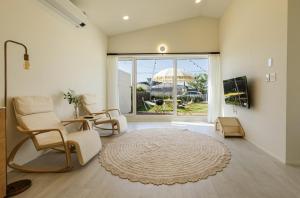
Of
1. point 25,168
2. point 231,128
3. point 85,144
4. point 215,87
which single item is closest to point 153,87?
point 215,87

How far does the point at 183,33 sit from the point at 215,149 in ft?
13.2

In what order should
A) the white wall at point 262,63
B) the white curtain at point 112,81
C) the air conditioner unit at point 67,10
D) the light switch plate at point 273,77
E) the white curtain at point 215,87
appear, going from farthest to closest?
the white curtain at point 112,81 < the white curtain at point 215,87 < the air conditioner unit at point 67,10 < the light switch plate at point 273,77 < the white wall at point 262,63

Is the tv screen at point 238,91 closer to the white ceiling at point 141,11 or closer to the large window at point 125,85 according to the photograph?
the white ceiling at point 141,11

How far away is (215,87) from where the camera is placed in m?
6.03

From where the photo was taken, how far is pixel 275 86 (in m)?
2.96

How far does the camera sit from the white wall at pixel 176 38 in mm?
6105

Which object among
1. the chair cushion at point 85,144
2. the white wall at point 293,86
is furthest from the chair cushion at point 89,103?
the white wall at point 293,86

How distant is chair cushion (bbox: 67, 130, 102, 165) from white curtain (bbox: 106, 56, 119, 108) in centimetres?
322

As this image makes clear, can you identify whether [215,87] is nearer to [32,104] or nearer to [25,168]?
[32,104]

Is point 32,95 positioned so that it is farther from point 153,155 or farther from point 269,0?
point 269,0

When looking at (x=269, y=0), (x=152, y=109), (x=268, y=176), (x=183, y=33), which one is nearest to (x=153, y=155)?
(x=268, y=176)

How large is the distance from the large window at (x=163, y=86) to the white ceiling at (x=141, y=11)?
3.85 feet

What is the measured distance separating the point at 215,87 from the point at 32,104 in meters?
4.88

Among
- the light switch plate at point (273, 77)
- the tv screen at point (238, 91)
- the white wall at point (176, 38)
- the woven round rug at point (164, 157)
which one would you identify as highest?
the white wall at point (176, 38)
